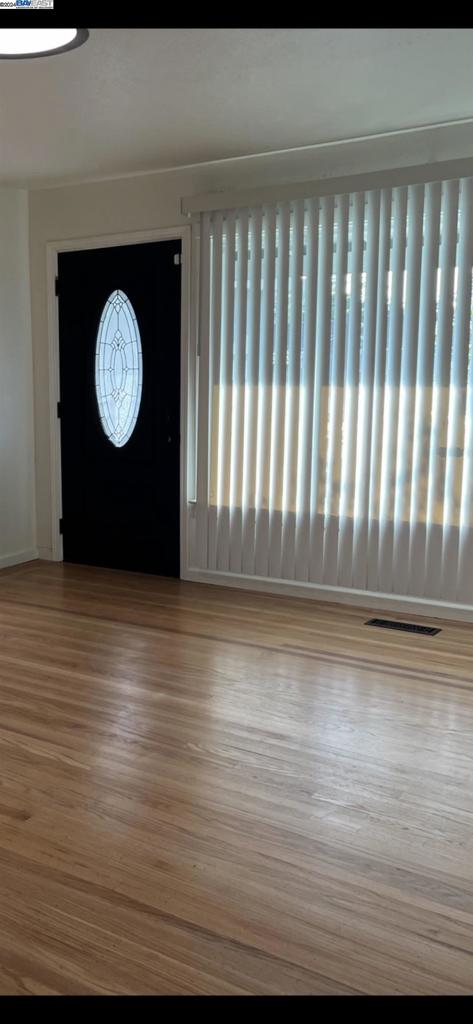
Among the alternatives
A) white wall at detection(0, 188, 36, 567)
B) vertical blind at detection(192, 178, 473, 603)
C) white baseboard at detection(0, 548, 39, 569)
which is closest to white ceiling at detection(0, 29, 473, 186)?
vertical blind at detection(192, 178, 473, 603)

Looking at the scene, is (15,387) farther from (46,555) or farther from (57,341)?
(46,555)

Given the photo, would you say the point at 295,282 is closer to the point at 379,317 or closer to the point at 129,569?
the point at 379,317

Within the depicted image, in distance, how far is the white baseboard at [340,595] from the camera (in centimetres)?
478

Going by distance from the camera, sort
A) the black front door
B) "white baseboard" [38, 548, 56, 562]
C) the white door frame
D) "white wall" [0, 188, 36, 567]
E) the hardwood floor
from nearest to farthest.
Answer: the hardwood floor, the white door frame, the black front door, "white wall" [0, 188, 36, 567], "white baseboard" [38, 548, 56, 562]

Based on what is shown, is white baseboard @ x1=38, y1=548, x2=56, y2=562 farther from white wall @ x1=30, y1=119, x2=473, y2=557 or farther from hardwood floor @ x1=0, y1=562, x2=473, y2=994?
hardwood floor @ x1=0, y1=562, x2=473, y2=994

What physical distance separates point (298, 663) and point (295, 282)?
90.5 inches

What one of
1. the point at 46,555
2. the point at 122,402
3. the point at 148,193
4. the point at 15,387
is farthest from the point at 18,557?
the point at 148,193

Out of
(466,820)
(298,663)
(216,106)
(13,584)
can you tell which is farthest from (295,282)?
(466,820)

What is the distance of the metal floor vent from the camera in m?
4.55

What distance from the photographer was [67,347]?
5.99 metres

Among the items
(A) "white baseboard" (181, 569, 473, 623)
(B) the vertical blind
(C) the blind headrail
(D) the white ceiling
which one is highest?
(D) the white ceiling

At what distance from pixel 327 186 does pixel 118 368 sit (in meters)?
1.92

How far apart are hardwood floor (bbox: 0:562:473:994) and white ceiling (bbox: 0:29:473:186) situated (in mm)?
2640

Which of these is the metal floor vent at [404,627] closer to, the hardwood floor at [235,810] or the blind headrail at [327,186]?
the hardwood floor at [235,810]
